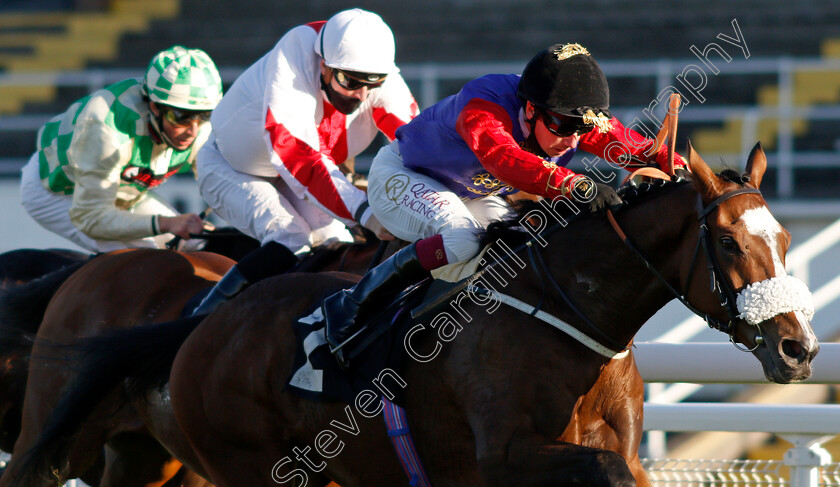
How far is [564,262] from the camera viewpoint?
2.82 metres

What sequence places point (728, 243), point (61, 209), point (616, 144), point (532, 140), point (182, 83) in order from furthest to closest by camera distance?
point (61, 209)
point (182, 83)
point (616, 144)
point (532, 140)
point (728, 243)

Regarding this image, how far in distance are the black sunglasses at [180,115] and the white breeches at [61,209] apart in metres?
0.56

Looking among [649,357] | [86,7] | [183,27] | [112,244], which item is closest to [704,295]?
[649,357]

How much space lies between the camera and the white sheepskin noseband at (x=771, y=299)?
2.34 metres

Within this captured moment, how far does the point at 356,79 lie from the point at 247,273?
0.87 metres

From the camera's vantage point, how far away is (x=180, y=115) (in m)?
4.50

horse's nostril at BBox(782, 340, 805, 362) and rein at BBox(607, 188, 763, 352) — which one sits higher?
rein at BBox(607, 188, 763, 352)

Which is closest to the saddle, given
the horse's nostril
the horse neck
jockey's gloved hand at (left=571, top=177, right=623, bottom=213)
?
the horse neck

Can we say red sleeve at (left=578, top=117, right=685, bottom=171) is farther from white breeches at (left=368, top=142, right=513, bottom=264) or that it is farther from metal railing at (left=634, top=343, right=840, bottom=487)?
metal railing at (left=634, top=343, right=840, bottom=487)

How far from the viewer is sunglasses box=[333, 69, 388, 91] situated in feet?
12.8

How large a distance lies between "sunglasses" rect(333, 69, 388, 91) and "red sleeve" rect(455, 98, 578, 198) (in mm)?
949

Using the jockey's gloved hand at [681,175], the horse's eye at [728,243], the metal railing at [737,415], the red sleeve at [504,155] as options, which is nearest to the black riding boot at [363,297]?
the red sleeve at [504,155]

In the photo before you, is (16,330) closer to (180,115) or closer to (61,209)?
(61,209)

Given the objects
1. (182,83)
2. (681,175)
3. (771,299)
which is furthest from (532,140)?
(182,83)
